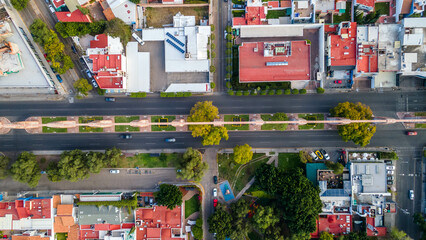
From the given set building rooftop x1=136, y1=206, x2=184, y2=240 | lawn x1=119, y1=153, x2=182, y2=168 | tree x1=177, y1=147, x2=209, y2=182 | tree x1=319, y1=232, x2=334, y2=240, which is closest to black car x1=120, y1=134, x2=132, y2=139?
lawn x1=119, y1=153, x2=182, y2=168

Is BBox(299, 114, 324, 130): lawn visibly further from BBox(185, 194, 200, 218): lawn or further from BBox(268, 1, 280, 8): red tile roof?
BBox(185, 194, 200, 218): lawn

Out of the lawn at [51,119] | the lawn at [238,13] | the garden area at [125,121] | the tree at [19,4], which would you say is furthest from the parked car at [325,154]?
the tree at [19,4]

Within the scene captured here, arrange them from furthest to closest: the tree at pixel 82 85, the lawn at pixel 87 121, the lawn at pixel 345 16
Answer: the lawn at pixel 87 121
the lawn at pixel 345 16
the tree at pixel 82 85

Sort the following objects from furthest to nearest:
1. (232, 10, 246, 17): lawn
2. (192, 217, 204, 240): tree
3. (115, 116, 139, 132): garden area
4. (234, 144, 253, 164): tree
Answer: (115, 116, 139, 132): garden area → (192, 217, 204, 240): tree → (232, 10, 246, 17): lawn → (234, 144, 253, 164): tree

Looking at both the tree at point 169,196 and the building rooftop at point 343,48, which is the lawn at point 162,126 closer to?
the tree at point 169,196

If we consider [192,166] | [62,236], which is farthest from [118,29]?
[62,236]

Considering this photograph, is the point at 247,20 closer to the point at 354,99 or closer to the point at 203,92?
the point at 203,92

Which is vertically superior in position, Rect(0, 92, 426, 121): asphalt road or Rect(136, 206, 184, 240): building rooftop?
Rect(0, 92, 426, 121): asphalt road
